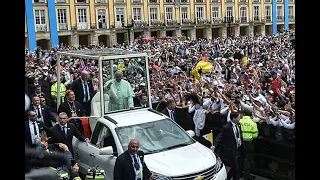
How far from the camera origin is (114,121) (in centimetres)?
Answer: 746

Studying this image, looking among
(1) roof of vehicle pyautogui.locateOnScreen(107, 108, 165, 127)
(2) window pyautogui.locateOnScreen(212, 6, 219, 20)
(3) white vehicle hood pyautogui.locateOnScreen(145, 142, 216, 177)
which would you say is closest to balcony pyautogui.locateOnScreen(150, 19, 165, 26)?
(2) window pyautogui.locateOnScreen(212, 6, 219, 20)

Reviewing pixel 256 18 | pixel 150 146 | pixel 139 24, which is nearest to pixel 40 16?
pixel 139 24

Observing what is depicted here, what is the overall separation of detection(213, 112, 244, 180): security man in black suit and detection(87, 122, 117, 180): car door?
183cm

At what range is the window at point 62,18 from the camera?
154ft

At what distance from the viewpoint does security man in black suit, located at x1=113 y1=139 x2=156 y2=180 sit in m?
5.80

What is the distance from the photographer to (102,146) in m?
7.39

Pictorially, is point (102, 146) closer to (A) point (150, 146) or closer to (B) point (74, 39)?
(A) point (150, 146)

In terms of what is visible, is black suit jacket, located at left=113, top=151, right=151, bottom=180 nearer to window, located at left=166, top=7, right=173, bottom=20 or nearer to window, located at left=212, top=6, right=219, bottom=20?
window, located at left=166, top=7, right=173, bottom=20

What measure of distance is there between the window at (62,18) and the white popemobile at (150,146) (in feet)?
133

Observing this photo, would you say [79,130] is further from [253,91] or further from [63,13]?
[63,13]

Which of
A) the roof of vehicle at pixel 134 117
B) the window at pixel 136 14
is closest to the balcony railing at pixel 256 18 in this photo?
the window at pixel 136 14

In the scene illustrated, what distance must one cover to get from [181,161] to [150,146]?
0.68m

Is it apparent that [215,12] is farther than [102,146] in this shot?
Yes
